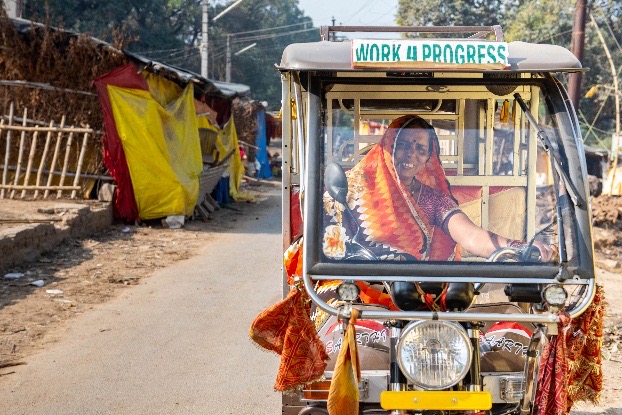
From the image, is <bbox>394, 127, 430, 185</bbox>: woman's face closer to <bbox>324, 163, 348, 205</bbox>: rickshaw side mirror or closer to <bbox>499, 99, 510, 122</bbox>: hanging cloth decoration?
<bbox>324, 163, 348, 205</bbox>: rickshaw side mirror

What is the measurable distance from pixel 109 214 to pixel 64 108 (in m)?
2.10

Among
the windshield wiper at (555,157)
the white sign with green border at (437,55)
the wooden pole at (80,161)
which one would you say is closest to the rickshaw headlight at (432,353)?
the windshield wiper at (555,157)

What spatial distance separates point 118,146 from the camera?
13625mm

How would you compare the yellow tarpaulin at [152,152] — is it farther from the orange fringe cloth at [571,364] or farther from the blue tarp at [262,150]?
the blue tarp at [262,150]

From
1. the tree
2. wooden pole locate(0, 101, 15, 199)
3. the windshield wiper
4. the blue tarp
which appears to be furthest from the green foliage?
the windshield wiper

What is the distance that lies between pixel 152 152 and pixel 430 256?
11.1 m

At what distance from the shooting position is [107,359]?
6062 millimetres

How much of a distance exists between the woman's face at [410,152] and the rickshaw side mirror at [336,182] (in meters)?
0.39

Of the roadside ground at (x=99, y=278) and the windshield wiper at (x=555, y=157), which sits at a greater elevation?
the windshield wiper at (x=555, y=157)

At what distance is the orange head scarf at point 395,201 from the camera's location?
3.35 meters

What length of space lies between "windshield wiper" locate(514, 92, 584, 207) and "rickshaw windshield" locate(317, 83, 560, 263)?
0.13 feet

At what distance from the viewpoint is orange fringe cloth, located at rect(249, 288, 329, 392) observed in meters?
3.15

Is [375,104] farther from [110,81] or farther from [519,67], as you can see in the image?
[110,81]

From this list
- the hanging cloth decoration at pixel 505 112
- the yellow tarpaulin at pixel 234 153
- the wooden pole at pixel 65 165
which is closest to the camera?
the hanging cloth decoration at pixel 505 112
